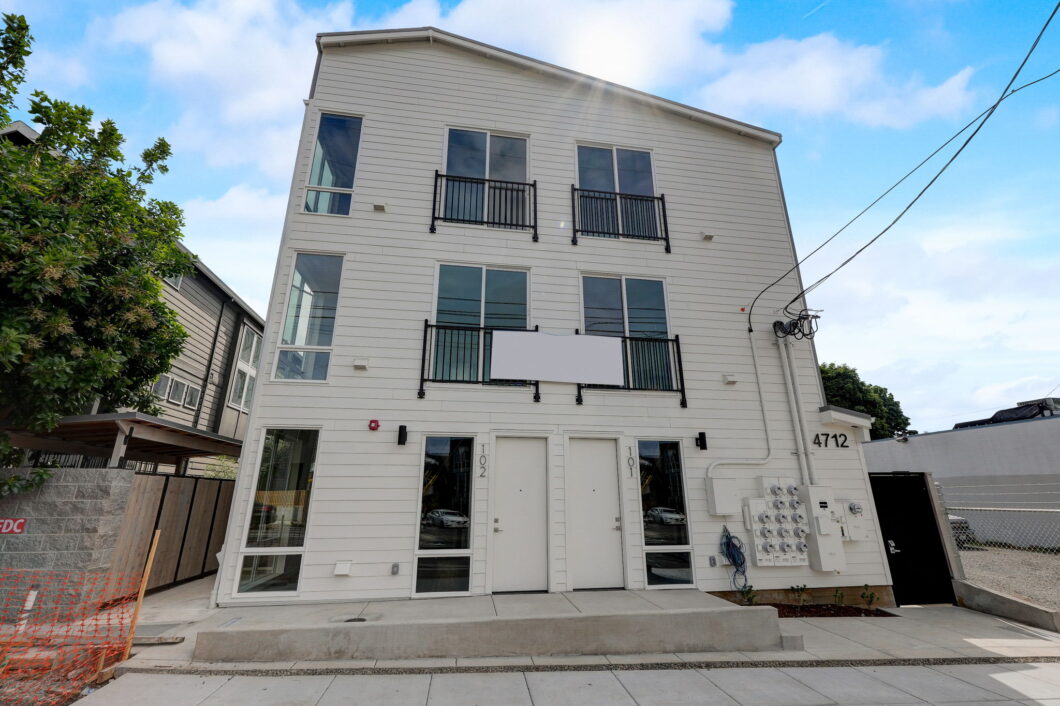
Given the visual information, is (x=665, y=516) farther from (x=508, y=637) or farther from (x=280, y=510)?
(x=280, y=510)

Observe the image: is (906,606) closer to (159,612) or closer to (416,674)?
(416,674)

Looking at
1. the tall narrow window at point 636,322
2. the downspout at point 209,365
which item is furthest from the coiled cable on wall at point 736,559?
the downspout at point 209,365

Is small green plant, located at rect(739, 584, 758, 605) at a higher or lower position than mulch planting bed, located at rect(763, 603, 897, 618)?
higher

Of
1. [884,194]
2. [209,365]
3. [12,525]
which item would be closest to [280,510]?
[12,525]

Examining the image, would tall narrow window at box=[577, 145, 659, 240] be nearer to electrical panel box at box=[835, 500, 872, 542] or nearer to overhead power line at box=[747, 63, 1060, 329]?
overhead power line at box=[747, 63, 1060, 329]

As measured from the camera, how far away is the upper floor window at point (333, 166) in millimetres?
6535

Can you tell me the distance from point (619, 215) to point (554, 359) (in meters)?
2.95

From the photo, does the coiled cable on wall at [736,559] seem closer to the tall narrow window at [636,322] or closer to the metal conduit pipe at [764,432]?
the metal conduit pipe at [764,432]

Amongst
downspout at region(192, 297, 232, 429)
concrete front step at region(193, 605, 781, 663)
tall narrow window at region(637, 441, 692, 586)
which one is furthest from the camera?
downspout at region(192, 297, 232, 429)

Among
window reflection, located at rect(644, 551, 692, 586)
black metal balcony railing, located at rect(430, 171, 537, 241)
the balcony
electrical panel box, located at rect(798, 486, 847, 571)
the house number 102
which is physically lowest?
window reflection, located at rect(644, 551, 692, 586)

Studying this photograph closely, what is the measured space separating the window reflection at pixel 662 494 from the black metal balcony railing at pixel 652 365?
0.81 meters

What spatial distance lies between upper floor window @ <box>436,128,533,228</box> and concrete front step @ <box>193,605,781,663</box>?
214 inches

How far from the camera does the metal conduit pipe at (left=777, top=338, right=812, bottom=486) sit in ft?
20.8

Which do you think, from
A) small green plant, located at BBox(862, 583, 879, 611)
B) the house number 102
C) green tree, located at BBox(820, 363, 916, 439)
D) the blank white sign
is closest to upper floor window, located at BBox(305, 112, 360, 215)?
the blank white sign
